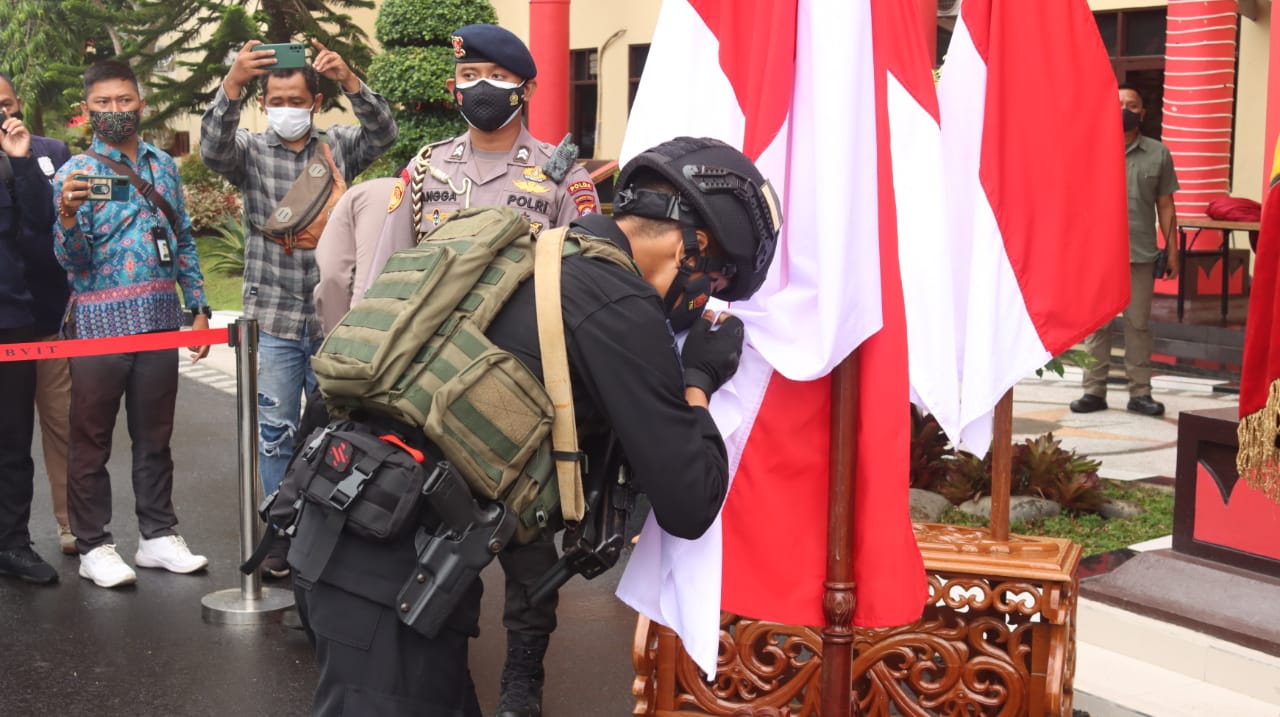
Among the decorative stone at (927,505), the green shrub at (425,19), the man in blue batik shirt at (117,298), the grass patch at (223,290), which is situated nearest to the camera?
the man in blue batik shirt at (117,298)

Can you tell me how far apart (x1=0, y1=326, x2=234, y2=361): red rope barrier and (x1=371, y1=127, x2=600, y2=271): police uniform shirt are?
1159 millimetres

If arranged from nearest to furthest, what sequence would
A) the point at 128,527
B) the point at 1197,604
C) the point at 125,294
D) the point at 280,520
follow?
1. the point at 280,520
2. the point at 1197,604
3. the point at 125,294
4. the point at 128,527

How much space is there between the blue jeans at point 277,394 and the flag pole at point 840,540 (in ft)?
10.2

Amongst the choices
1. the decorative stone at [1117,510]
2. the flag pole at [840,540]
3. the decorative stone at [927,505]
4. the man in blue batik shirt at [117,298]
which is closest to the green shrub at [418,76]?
the man in blue batik shirt at [117,298]

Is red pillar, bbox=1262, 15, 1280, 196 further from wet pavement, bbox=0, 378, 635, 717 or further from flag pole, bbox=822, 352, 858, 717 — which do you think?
flag pole, bbox=822, 352, 858, 717

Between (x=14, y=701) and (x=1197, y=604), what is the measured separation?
427cm

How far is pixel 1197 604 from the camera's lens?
5254 mm

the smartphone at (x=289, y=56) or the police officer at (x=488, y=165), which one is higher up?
the smartphone at (x=289, y=56)

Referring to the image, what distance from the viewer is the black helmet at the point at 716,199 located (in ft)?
8.88

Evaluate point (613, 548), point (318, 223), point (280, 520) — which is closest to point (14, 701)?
point (318, 223)

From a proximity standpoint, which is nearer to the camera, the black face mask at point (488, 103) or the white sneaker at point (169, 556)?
the black face mask at point (488, 103)

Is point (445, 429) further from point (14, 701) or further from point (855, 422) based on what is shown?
point (14, 701)

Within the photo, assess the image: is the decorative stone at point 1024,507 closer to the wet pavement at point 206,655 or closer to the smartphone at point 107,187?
the wet pavement at point 206,655

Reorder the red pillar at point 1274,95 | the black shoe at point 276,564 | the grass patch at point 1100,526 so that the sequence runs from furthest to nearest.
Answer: the red pillar at point 1274,95
the grass patch at point 1100,526
the black shoe at point 276,564
